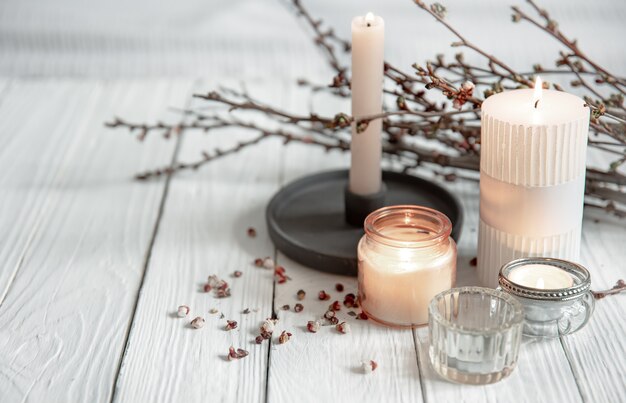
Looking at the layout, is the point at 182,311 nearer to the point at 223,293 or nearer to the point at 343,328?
the point at 223,293

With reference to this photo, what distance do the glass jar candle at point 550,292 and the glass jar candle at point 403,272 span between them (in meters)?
0.07

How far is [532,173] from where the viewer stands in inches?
40.4

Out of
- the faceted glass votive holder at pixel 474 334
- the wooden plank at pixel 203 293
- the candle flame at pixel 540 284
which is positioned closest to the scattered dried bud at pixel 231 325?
the wooden plank at pixel 203 293

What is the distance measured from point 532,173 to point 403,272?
177 mm

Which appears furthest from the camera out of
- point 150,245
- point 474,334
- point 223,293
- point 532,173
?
point 150,245

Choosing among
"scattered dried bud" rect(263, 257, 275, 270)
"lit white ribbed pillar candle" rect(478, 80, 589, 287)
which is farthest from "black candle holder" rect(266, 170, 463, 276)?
"lit white ribbed pillar candle" rect(478, 80, 589, 287)

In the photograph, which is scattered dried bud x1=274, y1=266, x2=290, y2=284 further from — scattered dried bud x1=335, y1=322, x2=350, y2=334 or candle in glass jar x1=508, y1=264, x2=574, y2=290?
candle in glass jar x1=508, y1=264, x2=574, y2=290

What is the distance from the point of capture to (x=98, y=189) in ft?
4.76

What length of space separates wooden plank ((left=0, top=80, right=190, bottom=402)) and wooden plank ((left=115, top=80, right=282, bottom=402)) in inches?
1.1

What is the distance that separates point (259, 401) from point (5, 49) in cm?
134

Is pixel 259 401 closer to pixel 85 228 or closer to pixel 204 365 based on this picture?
pixel 204 365

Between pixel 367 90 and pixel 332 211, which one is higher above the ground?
pixel 367 90

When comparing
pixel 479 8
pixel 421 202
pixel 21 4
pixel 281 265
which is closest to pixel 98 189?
pixel 281 265

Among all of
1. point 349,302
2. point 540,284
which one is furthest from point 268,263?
point 540,284
